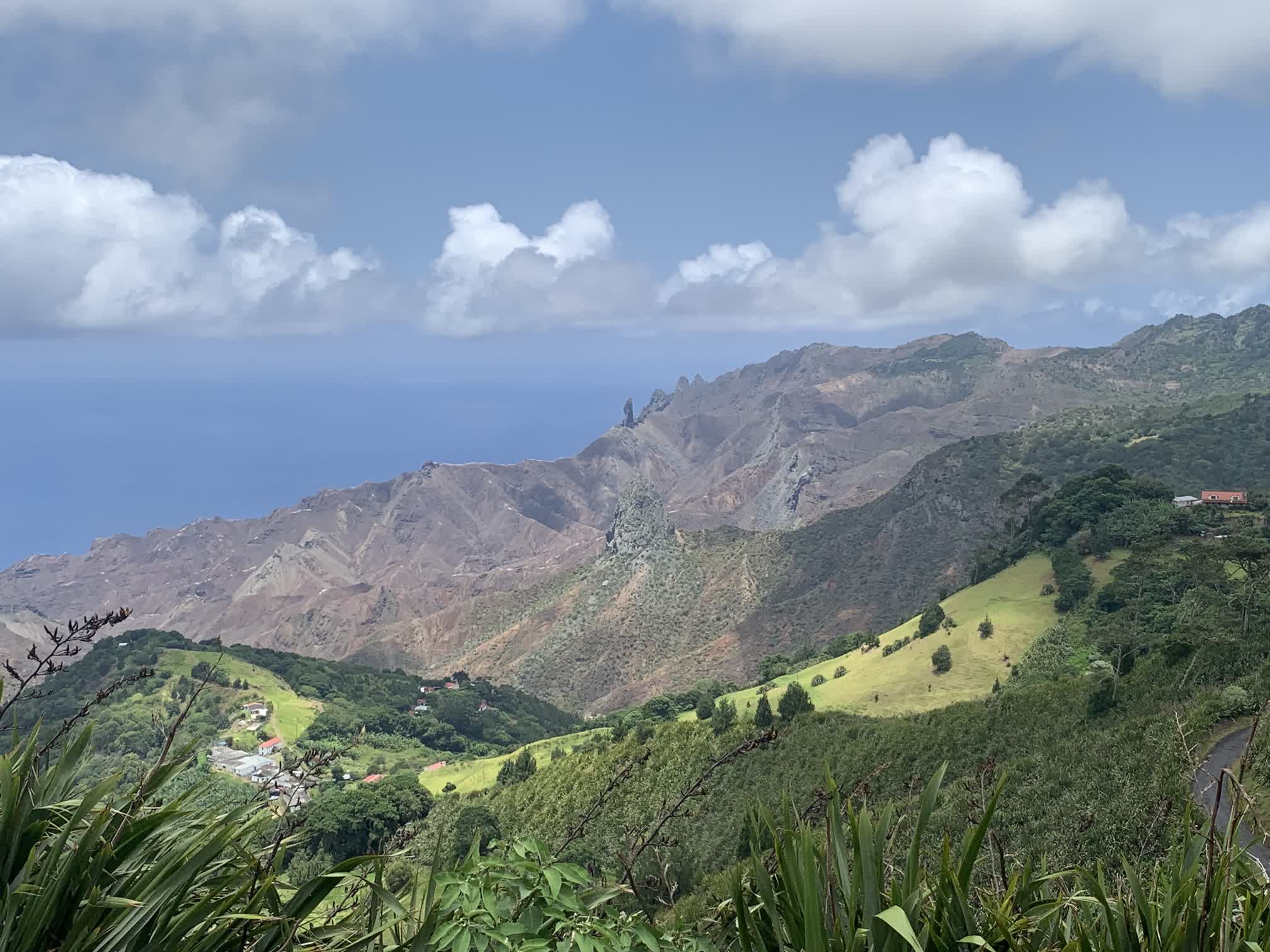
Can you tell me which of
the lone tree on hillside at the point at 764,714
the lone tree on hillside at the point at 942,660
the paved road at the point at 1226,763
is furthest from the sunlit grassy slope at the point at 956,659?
the paved road at the point at 1226,763

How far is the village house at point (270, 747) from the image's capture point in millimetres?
53000

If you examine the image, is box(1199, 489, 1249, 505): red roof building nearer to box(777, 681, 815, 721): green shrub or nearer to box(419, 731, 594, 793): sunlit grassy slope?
box(777, 681, 815, 721): green shrub

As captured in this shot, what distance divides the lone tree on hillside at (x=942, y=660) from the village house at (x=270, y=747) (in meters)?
38.5

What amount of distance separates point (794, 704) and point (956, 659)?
32.5 feet

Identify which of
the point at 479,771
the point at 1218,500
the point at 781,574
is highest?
the point at 1218,500

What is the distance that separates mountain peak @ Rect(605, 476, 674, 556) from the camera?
114188 millimetres

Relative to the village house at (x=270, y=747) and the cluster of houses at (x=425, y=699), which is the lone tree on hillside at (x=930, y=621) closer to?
the village house at (x=270, y=747)

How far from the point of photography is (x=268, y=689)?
7006 cm

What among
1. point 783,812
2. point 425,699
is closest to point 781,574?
point 425,699

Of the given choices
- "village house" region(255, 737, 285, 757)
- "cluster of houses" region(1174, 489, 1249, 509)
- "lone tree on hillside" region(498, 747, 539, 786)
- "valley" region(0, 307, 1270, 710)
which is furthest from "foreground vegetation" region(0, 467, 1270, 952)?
"valley" region(0, 307, 1270, 710)

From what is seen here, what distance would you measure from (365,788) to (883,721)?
906 inches

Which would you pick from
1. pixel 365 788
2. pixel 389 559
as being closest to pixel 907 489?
pixel 365 788

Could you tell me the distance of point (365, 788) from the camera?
38312 millimetres

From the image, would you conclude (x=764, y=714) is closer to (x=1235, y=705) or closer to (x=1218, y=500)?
(x=1235, y=705)
